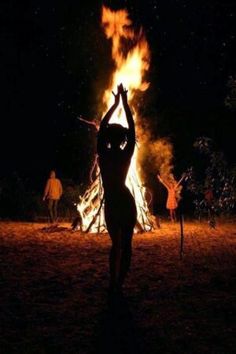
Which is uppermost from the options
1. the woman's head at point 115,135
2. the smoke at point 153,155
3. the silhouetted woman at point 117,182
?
the smoke at point 153,155

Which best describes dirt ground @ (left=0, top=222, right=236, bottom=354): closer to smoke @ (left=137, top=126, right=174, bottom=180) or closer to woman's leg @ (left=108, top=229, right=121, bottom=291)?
woman's leg @ (left=108, top=229, right=121, bottom=291)

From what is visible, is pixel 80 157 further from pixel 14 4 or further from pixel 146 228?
pixel 146 228

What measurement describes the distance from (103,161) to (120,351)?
6.90 ft

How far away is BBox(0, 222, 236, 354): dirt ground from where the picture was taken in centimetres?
485

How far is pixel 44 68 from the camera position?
81.8 feet

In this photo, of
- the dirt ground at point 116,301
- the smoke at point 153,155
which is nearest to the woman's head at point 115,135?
the dirt ground at point 116,301

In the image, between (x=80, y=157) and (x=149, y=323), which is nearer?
(x=149, y=323)

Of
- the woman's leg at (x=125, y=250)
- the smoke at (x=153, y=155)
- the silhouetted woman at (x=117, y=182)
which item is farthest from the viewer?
the smoke at (x=153, y=155)

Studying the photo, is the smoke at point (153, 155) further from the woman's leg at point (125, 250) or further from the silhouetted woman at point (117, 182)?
the silhouetted woman at point (117, 182)

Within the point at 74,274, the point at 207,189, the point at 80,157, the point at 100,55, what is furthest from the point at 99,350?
the point at 80,157

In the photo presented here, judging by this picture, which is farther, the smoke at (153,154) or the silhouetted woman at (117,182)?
the smoke at (153,154)

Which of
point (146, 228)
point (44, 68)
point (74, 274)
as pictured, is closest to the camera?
point (74, 274)

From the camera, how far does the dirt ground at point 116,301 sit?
15.9ft

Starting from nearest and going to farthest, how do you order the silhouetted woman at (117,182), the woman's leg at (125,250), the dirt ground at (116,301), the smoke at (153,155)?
the dirt ground at (116,301)
the silhouetted woman at (117,182)
the woman's leg at (125,250)
the smoke at (153,155)
